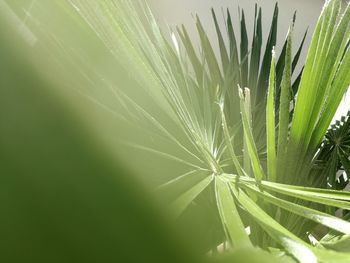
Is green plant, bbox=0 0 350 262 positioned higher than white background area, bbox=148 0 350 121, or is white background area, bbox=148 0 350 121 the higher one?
white background area, bbox=148 0 350 121

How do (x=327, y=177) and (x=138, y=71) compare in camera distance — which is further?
(x=327, y=177)

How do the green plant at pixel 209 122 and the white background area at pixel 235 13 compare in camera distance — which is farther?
the white background area at pixel 235 13

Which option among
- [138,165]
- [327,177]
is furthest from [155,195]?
[327,177]

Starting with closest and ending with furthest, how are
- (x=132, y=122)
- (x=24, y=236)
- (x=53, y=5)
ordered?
(x=24, y=236), (x=53, y=5), (x=132, y=122)

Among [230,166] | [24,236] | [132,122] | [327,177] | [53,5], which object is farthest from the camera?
[327,177]

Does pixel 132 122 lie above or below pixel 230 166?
above

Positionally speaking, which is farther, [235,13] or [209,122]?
[235,13]

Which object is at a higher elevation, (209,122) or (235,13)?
(235,13)

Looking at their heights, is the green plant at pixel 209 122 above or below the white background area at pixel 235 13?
below

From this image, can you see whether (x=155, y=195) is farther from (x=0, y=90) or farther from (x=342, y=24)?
(x=342, y=24)

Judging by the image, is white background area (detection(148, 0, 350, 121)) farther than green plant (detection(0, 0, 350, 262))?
Yes

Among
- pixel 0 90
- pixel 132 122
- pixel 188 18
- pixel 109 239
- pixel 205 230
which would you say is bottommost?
pixel 205 230
